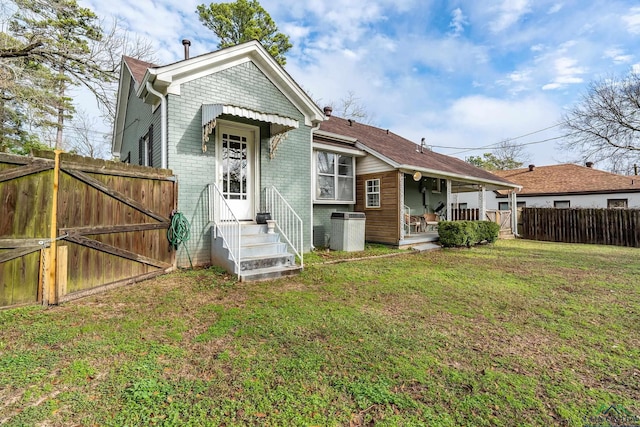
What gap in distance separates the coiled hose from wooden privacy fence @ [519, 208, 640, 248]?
15801 mm

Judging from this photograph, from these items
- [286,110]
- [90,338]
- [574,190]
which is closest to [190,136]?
[286,110]

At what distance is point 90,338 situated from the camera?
120 inches

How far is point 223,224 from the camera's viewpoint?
6316 mm

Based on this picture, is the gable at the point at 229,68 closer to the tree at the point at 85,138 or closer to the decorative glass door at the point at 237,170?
the decorative glass door at the point at 237,170

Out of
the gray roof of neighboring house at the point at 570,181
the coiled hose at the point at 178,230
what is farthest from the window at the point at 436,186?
the coiled hose at the point at 178,230

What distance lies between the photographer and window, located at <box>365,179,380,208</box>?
413 inches

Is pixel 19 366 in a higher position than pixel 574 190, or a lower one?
lower

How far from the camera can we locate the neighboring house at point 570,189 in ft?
57.9

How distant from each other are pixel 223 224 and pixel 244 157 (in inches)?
78.6

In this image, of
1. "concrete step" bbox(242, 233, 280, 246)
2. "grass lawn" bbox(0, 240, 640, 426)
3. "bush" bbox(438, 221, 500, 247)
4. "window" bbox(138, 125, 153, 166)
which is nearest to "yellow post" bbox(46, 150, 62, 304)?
"grass lawn" bbox(0, 240, 640, 426)

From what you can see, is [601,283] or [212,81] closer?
[601,283]

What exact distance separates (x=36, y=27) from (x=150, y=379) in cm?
1384

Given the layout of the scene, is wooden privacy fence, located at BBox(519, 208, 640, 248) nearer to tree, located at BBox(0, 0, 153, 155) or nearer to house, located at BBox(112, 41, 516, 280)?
house, located at BBox(112, 41, 516, 280)

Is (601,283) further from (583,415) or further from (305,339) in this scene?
(305,339)
